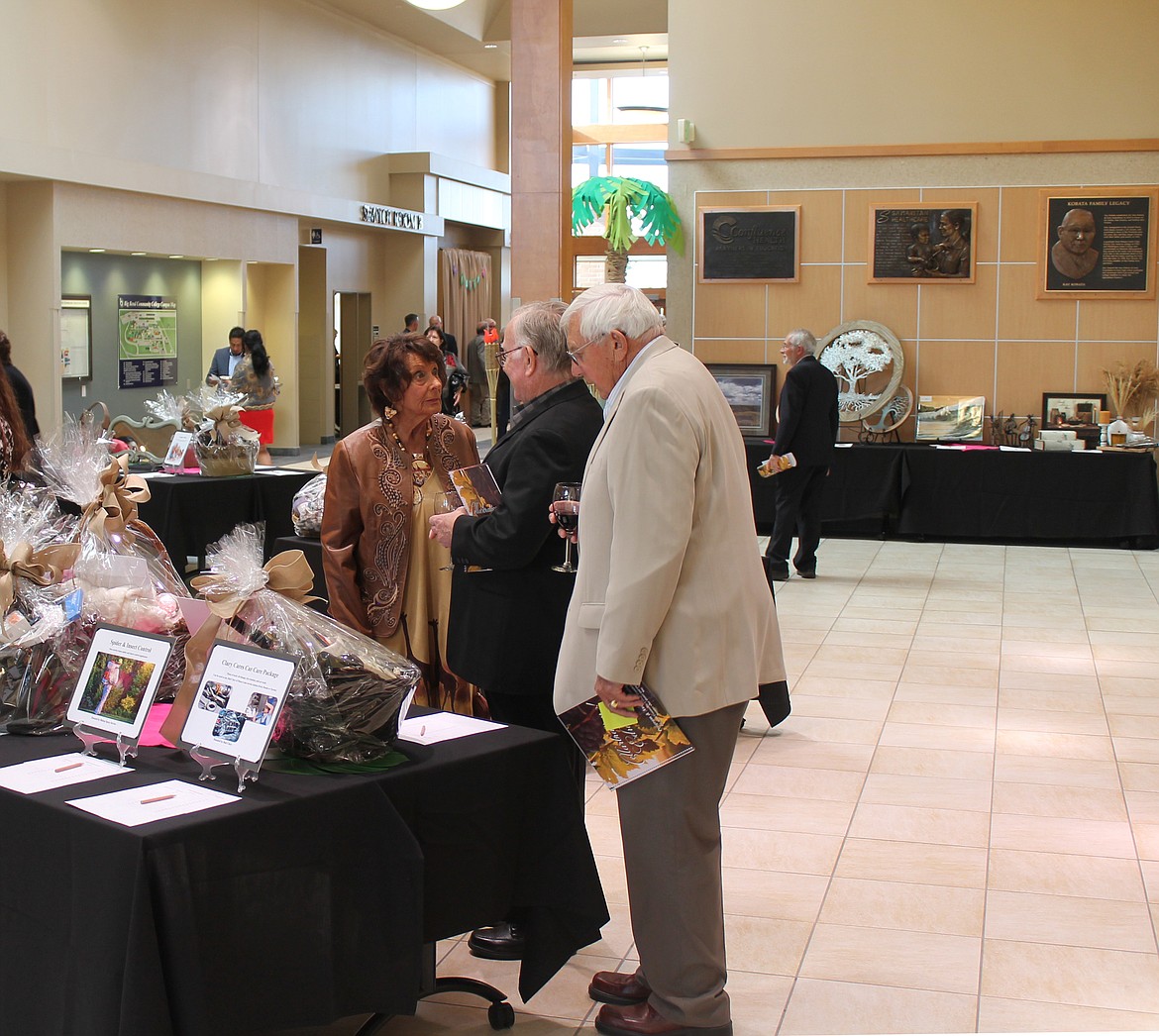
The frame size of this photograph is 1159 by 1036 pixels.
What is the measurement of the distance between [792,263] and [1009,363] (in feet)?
6.54

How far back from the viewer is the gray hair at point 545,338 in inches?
133

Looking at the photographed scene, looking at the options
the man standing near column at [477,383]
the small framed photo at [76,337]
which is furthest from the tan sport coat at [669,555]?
the man standing near column at [477,383]

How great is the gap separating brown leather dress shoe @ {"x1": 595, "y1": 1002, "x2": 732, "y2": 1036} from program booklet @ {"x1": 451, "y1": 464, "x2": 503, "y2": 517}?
121cm

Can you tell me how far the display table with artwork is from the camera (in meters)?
10.4

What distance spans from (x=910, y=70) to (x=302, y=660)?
10208 mm

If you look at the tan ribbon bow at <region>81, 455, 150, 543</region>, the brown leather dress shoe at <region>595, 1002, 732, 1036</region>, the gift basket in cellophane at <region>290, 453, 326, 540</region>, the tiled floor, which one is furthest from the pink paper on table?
the gift basket in cellophane at <region>290, 453, 326, 540</region>

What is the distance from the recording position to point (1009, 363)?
11.3 meters

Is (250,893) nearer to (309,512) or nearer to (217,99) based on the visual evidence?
(309,512)

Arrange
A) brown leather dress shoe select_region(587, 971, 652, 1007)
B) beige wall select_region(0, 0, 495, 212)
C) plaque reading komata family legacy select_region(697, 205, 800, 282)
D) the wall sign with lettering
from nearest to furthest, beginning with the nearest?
brown leather dress shoe select_region(587, 971, 652, 1007) < plaque reading komata family legacy select_region(697, 205, 800, 282) < beige wall select_region(0, 0, 495, 212) < the wall sign with lettering

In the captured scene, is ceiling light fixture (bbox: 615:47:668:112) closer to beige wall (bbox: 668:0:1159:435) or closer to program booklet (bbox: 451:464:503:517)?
beige wall (bbox: 668:0:1159:435)

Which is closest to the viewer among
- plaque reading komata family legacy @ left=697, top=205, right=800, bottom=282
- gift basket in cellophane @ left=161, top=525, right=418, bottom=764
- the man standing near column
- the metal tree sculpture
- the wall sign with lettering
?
gift basket in cellophane @ left=161, top=525, right=418, bottom=764

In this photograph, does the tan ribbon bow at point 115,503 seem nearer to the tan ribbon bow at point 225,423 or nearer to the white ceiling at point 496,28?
the tan ribbon bow at point 225,423

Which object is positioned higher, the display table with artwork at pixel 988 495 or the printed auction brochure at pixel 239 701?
the printed auction brochure at pixel 239 701

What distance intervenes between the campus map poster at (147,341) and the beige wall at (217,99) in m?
1.30
